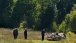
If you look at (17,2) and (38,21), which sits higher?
(17,2)

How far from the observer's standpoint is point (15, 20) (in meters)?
95.4

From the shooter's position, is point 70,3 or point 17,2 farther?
point 70,3

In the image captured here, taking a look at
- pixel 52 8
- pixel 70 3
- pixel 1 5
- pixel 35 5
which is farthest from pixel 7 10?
pixel 70 3

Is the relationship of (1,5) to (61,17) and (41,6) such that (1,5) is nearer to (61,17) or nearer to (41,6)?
(41,6)

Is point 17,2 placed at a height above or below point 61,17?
above

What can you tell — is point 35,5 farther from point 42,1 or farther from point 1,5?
point 1,5

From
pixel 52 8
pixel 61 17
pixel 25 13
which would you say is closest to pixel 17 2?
pixel 25 13

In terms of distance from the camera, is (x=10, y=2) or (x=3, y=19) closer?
(x=3, y=19)

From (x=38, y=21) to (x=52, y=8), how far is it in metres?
6.46

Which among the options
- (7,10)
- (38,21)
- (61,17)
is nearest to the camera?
(38,21)

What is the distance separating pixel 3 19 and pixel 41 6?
14.4 m

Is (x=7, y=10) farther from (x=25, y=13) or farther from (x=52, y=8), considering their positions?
(x=52, y=8)

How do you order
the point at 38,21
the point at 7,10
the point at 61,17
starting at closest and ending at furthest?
the point at 38,21 < the point at 7,10 < the point at 61,17

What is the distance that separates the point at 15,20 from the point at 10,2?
10.2 m
